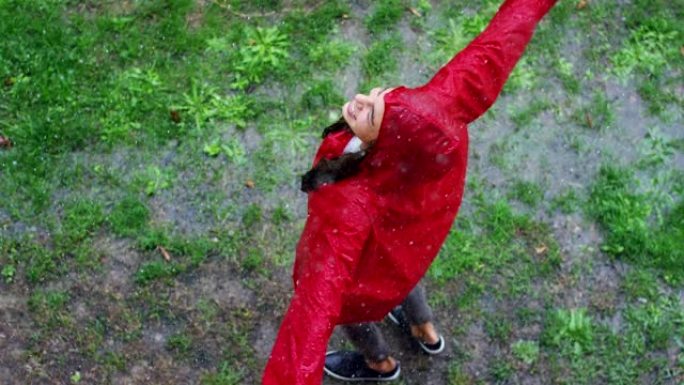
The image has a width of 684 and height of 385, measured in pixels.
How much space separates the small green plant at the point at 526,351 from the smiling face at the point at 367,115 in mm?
1746

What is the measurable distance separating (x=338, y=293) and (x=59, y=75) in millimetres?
2954

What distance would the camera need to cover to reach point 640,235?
459 centimetres

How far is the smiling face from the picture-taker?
112 inches

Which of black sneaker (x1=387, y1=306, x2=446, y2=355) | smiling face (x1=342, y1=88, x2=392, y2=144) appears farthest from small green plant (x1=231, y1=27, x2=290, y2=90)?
smiling face (x1=342, y1=88, x2=392, y2=144)

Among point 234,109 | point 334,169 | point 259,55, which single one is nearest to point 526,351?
point 334,169

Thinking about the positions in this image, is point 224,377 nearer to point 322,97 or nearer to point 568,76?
point 322,97

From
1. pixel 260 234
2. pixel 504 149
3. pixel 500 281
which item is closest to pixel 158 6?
pixel 260 234

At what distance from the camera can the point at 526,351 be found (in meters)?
4.28

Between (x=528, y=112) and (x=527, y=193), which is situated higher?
(x=528, y=112)

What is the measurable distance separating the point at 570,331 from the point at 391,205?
1.68 metres

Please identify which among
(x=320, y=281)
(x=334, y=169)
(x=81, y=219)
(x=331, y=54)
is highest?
(x=334, y=169)

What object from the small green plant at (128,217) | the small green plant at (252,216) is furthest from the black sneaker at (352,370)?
the small green plant at (128,217)

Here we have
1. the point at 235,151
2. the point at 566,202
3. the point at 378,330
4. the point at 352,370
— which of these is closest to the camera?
the point at 378,330

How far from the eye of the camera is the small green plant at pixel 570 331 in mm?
4301
